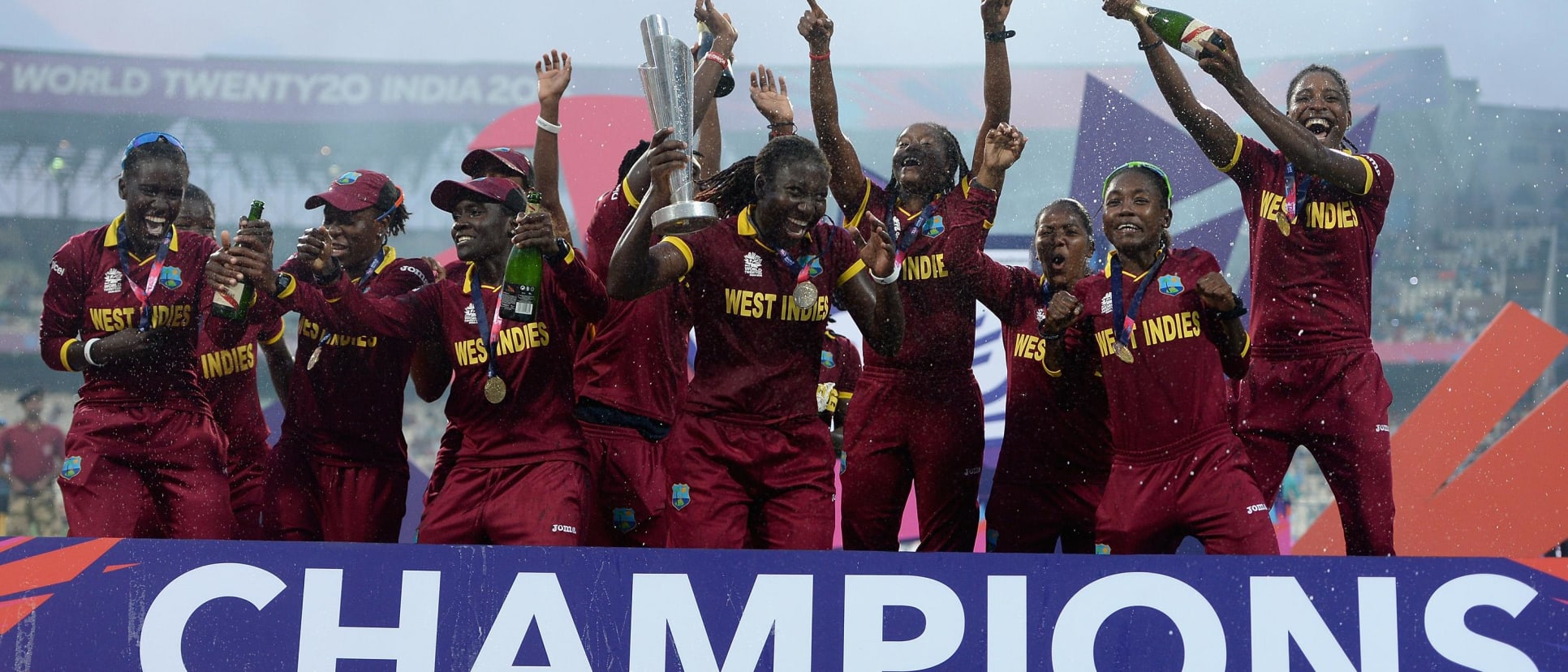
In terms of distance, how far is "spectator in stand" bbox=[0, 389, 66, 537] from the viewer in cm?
1130

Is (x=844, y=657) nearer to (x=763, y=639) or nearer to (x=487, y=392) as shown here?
(x=763, y=639)

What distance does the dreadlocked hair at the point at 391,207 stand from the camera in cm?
536

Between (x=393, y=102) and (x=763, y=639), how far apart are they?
9.44 metres

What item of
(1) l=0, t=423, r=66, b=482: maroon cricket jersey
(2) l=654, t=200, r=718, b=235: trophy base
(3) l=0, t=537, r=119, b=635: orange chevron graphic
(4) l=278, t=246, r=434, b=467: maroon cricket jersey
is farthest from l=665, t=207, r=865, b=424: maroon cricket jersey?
(1) l=0, t=423, r=66, b=482: maroon cricket jersey

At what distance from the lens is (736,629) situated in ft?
11.4

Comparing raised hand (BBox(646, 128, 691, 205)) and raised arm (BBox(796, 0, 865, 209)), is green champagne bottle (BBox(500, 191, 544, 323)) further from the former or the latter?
raised arm (BBox(796, 0, 865, 209))

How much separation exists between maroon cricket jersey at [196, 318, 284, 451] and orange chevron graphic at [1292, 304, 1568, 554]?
586 cm

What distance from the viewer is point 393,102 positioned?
11.9 meters

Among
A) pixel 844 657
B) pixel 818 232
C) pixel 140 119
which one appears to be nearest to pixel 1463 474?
Result: pixel 818 232

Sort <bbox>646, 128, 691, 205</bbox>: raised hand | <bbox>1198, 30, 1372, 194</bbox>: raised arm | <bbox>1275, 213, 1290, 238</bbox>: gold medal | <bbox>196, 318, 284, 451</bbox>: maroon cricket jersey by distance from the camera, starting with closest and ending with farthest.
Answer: <bbox>646, 128, 691, 205</bbox>: raised hand → <bbox>1198, 30, 1372, 194</bbox>: raised arm → <bbox>1275, 213, 1290, 238</bbox>: gold medal → <bbox>196, 318, 284, 451</bbox>: maroon cricket jersey

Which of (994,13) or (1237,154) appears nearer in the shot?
(1237,154)

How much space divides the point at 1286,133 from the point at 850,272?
1.49m

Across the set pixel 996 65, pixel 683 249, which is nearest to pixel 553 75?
pixel 683 249

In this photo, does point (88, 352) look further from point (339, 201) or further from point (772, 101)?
point (772, 101)
